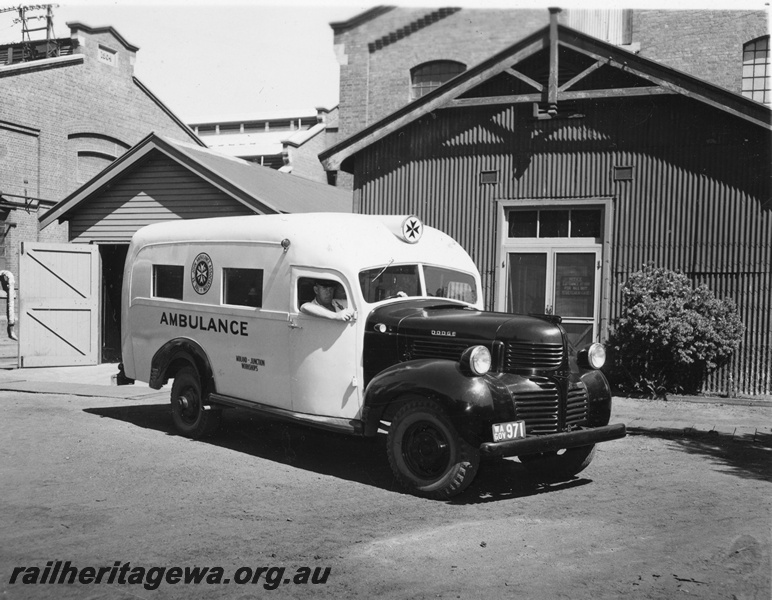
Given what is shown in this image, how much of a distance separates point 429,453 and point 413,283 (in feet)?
6.69

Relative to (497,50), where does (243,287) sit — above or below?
below

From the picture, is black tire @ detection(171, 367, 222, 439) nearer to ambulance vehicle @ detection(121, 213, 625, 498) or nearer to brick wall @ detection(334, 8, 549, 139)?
ambulance vehicle @ detection(121, 213, 625, 498)

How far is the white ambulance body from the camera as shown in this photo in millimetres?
7629

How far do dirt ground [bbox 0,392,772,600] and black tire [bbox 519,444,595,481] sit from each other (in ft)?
0.47

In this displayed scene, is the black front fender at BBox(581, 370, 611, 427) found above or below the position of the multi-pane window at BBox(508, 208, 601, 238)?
below

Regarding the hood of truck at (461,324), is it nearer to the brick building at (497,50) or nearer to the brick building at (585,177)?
the brick building at (585,177)

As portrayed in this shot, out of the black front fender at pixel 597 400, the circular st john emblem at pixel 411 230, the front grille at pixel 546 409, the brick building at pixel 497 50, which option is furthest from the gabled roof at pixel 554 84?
the front grille at pixel 546 409

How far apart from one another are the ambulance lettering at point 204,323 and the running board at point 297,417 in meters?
0.72

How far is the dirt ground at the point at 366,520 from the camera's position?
4.64 metres

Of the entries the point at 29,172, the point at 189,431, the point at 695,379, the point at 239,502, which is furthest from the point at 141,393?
the point at 29,172

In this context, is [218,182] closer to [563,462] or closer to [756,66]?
[563,462]

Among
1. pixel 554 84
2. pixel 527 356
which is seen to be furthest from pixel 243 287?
pixel 554 84

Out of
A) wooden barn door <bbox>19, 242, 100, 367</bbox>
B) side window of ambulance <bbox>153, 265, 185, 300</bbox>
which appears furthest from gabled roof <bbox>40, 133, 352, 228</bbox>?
side window of ambulance <bbox>153, 265, 185, 300</bbox>

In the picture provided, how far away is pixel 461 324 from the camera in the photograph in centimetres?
698
